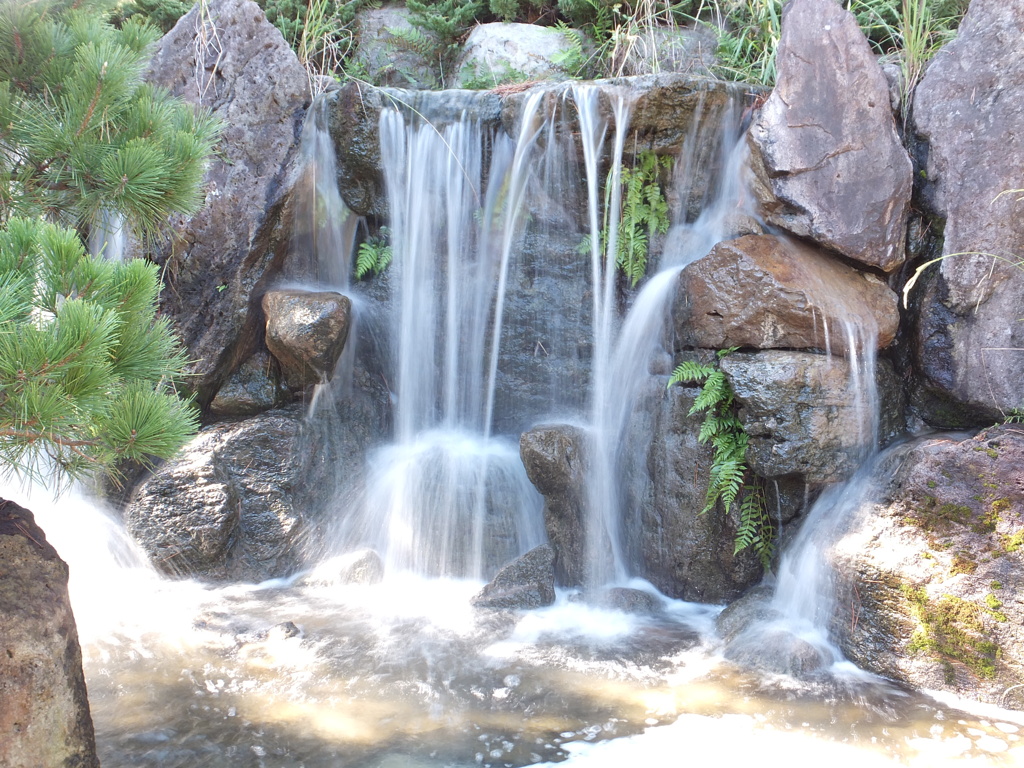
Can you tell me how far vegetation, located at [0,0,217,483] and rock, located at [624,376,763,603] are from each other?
3348 millimetres

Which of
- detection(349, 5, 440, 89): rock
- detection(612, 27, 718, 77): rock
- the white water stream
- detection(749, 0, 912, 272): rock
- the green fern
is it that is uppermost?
detection(349, 5, 440, 89): rock

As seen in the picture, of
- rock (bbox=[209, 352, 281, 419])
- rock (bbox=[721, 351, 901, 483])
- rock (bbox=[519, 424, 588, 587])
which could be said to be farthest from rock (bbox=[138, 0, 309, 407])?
rock (bbox=[721, 351, 901, 483])

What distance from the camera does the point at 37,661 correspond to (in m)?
2.54

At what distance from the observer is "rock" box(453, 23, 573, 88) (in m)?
7.52

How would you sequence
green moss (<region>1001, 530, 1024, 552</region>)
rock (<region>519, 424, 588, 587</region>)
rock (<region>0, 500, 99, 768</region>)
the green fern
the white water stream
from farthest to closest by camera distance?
1. the green fern
2. rock (<region>519, 424, 588, 587</region>)
3. green moss (<region>1001, 530, 1024, 552</region>)
4. the white water stream
5. rock (<region>0, 500, 99, 768</region>)

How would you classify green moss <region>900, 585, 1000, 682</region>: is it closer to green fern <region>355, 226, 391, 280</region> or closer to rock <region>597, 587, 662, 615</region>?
rock <region>597, 587, 662, 615</region>

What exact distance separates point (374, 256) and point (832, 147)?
3.64 m

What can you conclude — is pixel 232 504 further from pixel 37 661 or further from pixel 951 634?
pixel 951 634

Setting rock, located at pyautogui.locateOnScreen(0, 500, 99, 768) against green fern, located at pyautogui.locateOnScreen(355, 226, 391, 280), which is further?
green fern, located at pyautogui.locateOnScreen(355, 226, 391, 280)

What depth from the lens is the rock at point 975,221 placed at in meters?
4.60

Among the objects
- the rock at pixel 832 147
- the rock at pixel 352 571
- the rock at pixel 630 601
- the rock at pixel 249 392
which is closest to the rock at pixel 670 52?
the rock at pixel 832 147

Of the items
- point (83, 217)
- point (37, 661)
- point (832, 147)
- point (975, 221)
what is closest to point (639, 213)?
point (832, 147)

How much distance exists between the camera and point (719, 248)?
4914mm

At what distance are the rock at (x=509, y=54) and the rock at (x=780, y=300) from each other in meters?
3.47
